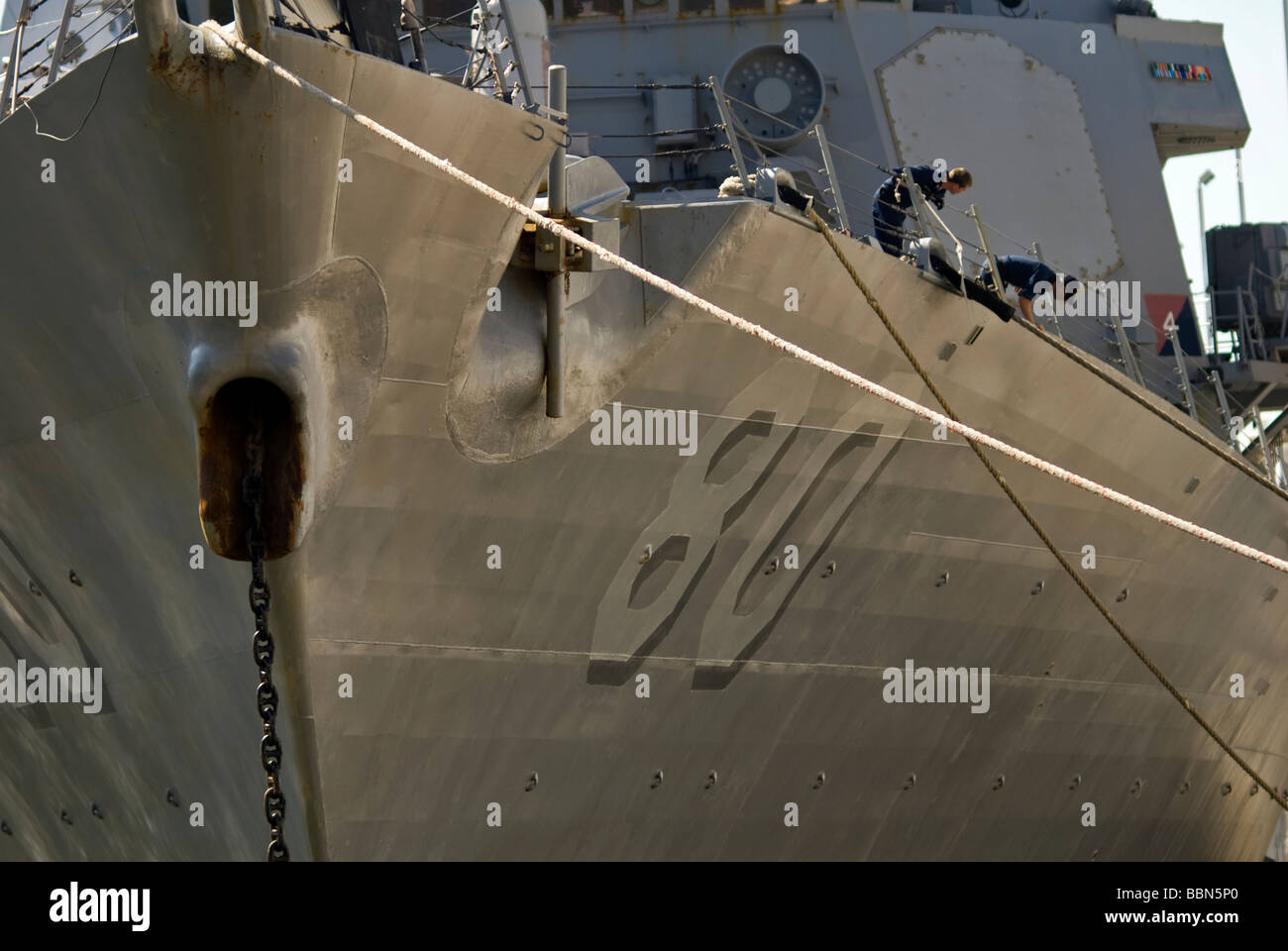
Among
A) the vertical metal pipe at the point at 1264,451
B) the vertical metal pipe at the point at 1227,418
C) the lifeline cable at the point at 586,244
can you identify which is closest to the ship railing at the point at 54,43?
the lifeline cable at the point at 586,244

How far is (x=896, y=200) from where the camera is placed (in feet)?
30.2

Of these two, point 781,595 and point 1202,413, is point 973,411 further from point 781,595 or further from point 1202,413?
point 1202,413

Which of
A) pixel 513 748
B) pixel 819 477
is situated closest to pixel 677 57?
pixel 819 477

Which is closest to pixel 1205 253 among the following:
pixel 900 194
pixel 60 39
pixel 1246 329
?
pixel 1246 329

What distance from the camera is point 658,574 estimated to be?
7434mm

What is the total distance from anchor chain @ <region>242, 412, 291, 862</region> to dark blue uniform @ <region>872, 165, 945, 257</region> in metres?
3.86

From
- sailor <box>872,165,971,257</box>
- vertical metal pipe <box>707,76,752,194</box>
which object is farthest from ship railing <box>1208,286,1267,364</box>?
vertical metal pipe <box>707,76,752,194</box>

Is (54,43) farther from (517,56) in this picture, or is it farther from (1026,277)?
(1026,277)

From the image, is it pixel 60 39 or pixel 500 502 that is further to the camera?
pixel 500 502

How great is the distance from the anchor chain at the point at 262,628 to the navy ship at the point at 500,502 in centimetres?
2

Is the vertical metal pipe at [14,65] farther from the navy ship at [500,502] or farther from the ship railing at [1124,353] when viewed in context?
the ship railing at [1124,353]

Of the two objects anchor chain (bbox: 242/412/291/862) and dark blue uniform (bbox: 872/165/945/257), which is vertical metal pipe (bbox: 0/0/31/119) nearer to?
anchor chain (bbox: 242/412/291/862)

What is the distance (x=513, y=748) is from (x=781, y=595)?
4.83ft

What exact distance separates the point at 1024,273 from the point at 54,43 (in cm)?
528
